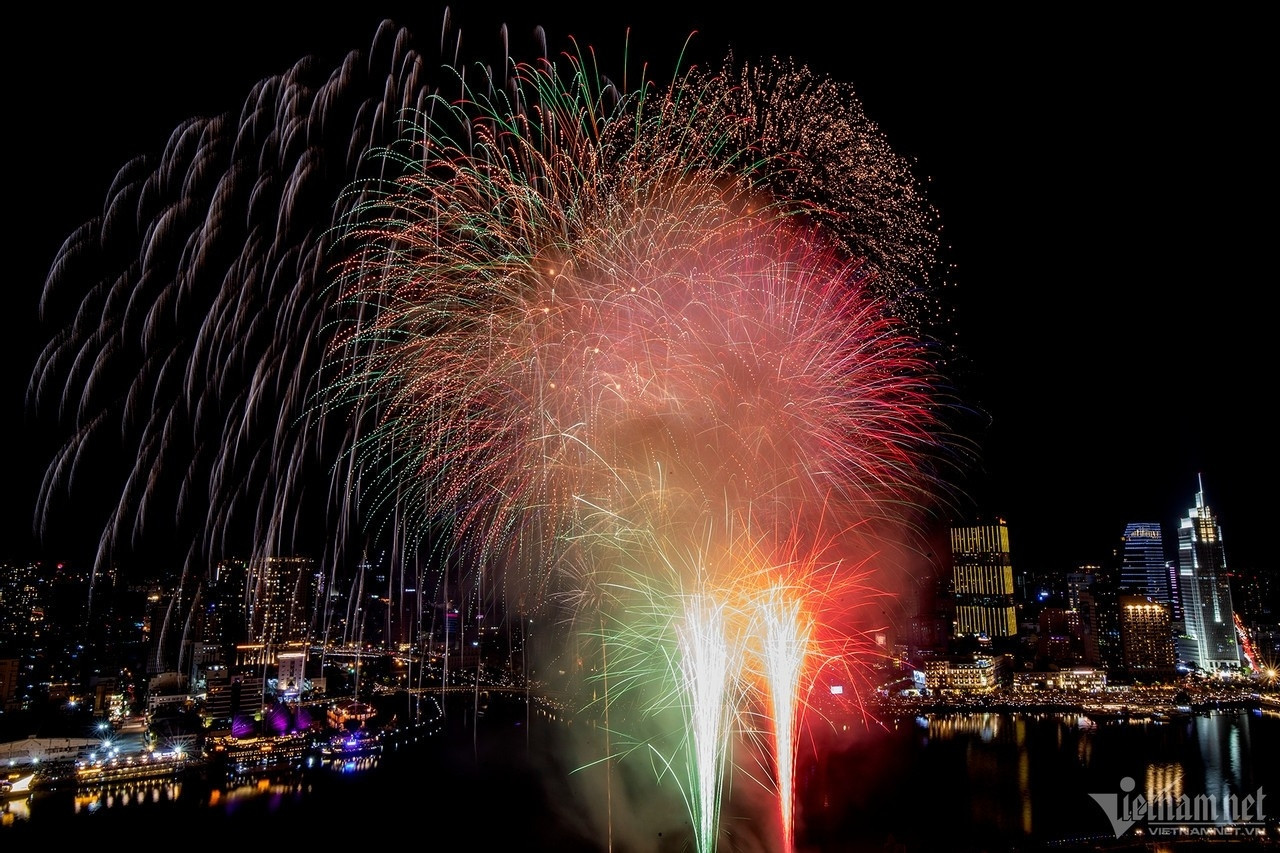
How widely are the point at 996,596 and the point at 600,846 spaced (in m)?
71.0

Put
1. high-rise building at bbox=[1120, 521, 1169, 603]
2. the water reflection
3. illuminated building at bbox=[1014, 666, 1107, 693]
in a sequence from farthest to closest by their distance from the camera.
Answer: high-rise building at bbox=[1120, 521, 1169, 603] → illuminated building at bbox=[1014, 666, 1107, 693] → the water reflection

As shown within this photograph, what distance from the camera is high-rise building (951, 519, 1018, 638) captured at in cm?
7525

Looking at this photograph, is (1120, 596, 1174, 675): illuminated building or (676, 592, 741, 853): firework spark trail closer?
(676, 592, 741, 853): firework spark trail

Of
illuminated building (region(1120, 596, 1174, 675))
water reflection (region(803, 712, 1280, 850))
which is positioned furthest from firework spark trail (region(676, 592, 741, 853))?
illuminated building (region(1120, 596, 1174, 675))

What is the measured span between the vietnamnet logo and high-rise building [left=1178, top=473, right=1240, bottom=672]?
65.0 metres

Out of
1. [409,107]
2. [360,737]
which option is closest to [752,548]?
[409,107]

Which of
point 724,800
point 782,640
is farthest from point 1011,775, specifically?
point 782,640

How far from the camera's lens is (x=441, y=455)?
31.6 ft

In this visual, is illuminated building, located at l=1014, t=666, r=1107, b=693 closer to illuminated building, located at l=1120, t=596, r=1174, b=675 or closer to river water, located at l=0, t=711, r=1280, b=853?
illuminated building, located at l=1120, t=596, r=1174, b=675

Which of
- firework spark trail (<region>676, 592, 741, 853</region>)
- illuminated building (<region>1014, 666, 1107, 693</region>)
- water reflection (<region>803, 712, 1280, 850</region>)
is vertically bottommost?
illuminated building (<region>1014, 666, 1107, 693</region>)

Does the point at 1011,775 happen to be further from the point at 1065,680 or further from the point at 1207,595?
the point at 1207,595

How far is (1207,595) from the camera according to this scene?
76438mm

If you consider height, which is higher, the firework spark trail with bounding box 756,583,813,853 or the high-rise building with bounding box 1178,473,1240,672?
the firework spark trail with bounding box 756,583,813,853

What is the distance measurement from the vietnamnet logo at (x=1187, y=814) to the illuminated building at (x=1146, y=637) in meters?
51.3
